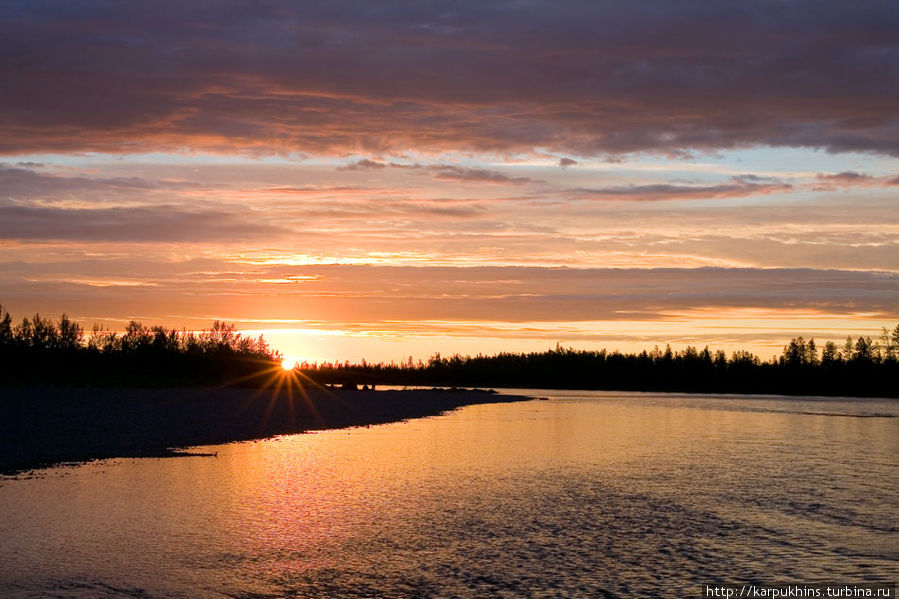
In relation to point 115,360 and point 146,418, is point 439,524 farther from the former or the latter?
point 115,360

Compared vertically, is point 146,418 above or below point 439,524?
above

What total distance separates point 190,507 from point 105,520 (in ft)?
8.70

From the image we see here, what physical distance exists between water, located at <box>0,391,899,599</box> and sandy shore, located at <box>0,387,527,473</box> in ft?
9.33

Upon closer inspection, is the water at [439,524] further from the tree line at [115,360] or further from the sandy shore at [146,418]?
the tree line at [115,360]

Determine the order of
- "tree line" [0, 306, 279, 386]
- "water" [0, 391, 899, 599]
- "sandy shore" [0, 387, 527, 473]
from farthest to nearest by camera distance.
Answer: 1. "tree line" [0, 306, 279, 386]
2. "sandy shore" [0, 387, 527, 473]
3. "water" [0, 391, 899, 599]

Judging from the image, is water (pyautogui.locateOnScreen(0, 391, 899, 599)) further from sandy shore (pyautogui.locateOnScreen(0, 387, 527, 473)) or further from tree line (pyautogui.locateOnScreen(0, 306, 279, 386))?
tree line (pyautogui.locateOnScreen(0, 306, 279, 386))

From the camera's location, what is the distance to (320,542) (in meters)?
19.7

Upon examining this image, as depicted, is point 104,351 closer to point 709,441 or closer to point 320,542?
point 709,441

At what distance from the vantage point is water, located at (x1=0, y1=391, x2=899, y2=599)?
16.5 m

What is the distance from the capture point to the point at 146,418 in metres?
46.7

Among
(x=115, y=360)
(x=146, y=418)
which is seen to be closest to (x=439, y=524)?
(x=146, y=418)

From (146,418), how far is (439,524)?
29.5 metres

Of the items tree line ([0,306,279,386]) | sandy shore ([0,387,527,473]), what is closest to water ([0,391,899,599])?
sandy shore ([0,387,527,473])

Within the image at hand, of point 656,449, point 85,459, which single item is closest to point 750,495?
point 656,449
